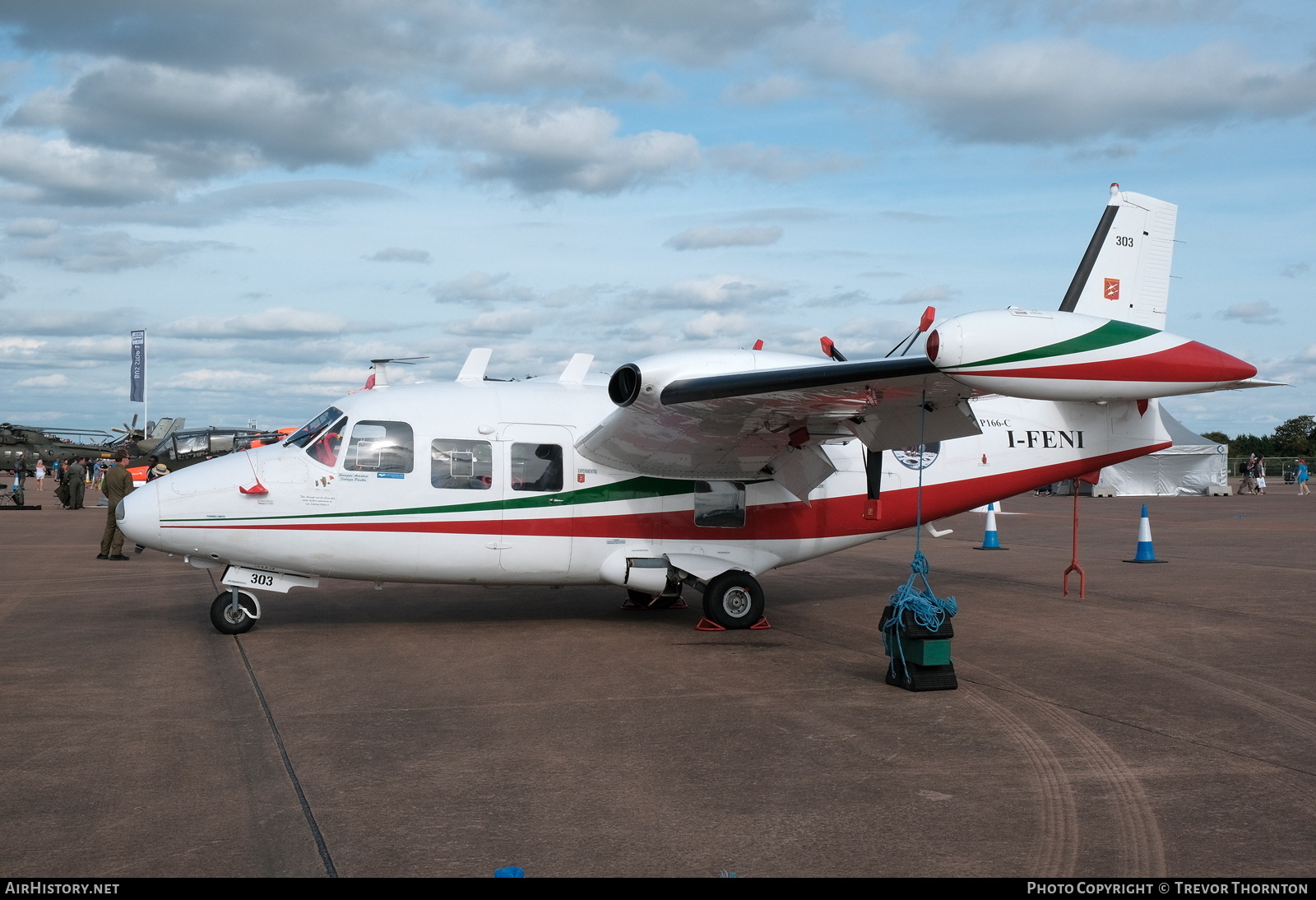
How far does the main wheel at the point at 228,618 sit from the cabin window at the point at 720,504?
4810 millimetres

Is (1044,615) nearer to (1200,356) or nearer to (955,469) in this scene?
(955,469)

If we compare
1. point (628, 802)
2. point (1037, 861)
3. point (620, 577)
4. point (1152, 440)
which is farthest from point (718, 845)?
point (1152, 440)

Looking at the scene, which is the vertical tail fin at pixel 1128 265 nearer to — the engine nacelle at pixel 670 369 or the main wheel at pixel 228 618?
the engine nacelle at pixel 670 369

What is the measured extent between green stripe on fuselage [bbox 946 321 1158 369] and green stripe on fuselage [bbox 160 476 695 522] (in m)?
4.88

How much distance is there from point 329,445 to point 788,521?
199 inches

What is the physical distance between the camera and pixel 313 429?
10.5 metres

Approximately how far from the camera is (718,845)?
4719 mm

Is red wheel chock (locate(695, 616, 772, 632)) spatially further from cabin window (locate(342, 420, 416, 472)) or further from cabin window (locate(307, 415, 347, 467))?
cabin window (locate(307, 415, 347, 467))

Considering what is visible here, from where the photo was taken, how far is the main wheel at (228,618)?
1030 cm

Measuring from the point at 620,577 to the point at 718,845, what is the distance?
20.6ft

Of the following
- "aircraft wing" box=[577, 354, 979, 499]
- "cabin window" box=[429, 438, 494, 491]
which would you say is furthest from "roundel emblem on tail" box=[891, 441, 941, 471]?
"cabin window" box=[429, 438, 494, 491]

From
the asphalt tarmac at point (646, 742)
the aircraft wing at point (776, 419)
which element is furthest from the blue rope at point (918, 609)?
the aircraft wing at point (776, 419)

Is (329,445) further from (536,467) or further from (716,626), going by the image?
A: (716,626)

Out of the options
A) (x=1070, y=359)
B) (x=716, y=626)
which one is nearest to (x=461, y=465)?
(x=716, y=626)
